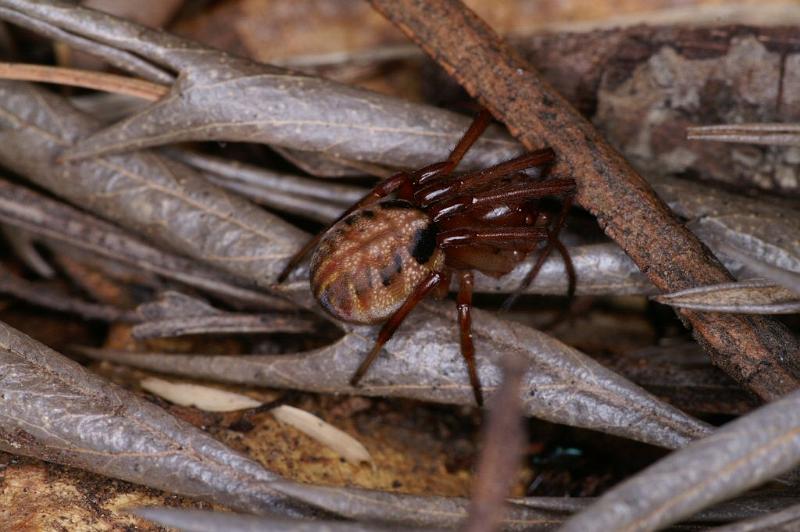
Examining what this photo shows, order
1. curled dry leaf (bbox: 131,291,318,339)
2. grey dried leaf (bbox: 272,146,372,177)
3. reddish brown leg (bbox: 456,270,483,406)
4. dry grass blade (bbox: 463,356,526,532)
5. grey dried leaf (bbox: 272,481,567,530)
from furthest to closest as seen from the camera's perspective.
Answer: grey dried leaf (bbox: 272,146,372,177) < curled dry leaf (bbox: 131,291,318,339) < reddish brown leg (bbox: 456,270,483,406) < grey dried leaf (bbox: 272,481,567,530) < dry grass blade (bbox: 463,356,526,532)

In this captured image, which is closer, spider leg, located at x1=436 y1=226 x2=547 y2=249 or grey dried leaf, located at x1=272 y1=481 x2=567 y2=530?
grey dried leaf, located at x1=272 y1=481 x2=567 y2=530

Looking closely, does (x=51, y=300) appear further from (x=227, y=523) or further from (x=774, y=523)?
(x=774, y=523)

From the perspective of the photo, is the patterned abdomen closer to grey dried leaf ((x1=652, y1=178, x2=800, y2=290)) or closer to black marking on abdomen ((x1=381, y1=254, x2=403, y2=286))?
black marking on abdomen ((x1=381, y1=254, x2=403, y2=286))

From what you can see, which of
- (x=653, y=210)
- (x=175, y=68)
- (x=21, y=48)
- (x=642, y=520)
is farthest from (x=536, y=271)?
(x=21, y=48)

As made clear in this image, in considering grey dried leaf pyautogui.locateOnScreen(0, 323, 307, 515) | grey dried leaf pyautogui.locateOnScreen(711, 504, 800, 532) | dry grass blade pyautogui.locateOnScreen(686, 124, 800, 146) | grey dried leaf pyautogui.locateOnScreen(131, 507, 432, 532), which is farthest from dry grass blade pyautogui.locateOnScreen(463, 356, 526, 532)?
dry grass blade pyautogui.locateOnScreen(686, 124, 800, 146)

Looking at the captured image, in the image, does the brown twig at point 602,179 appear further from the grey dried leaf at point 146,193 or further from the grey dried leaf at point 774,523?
the grey dried leaf at point 146,193

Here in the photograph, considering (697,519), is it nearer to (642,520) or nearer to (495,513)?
(642,520)
